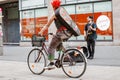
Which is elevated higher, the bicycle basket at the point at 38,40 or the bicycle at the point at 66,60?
the bicycle basket at the point at 38,40

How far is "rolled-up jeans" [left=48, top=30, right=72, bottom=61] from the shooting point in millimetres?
8430

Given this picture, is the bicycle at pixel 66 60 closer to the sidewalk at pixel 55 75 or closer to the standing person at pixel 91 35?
the sidewalk at pixel 55 75

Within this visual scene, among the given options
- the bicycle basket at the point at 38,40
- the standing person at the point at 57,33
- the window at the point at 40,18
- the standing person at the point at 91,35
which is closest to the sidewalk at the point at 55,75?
the standing person at the point at 57,33

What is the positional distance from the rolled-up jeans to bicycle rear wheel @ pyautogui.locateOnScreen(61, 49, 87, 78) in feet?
1.06

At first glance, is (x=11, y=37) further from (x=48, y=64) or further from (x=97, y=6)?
(x=48, y=64)

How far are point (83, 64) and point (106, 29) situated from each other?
637 inches

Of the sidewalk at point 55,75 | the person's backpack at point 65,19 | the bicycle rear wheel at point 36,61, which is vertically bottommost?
the sidewalk at point 55,75

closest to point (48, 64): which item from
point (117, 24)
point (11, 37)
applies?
point (117, 24)

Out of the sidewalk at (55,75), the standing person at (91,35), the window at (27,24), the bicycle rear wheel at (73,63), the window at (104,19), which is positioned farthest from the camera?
the window at (27,24)

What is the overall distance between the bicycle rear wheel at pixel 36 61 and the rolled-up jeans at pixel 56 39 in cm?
43

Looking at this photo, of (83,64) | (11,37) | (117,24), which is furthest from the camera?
(11,37)

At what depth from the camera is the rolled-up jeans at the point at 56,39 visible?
843 centimetres

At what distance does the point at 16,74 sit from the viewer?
941cm

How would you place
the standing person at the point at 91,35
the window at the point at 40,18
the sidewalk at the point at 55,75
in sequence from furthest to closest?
the window at the point at 40,18
the standing person at the point at 91,35
the sidewalk at the point at 55,75
